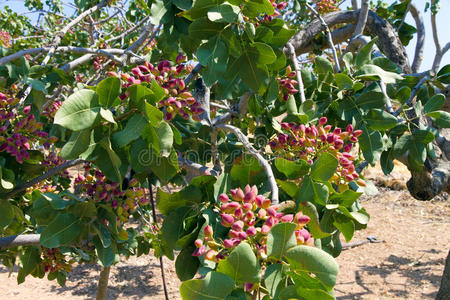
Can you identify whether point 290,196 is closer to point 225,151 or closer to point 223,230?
point 223,230

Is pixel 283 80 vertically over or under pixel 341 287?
over

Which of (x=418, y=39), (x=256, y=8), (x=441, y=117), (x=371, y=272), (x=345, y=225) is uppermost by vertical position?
(x=418, y=39)

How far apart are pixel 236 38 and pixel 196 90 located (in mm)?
598

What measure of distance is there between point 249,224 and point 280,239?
3.6 inches

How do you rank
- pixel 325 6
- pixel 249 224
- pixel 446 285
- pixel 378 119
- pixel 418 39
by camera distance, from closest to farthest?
pixel 249 224 → pixel 378 119 → pixel 446 285 → pixel 418 39 → pixel 325 6

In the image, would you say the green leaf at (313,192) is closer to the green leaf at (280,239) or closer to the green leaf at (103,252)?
the green leaf at (280,239)

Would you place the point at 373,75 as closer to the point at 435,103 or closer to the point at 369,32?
the point at 435,103

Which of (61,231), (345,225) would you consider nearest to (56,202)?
(61,231)

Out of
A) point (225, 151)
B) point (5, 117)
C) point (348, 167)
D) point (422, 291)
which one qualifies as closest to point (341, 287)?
point (422, 291)

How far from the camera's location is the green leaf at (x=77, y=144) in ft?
2.65

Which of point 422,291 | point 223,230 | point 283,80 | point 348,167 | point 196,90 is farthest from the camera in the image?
point 422,291

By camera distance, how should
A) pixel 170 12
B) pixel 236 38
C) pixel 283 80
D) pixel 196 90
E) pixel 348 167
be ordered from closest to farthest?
pixel 348 167 → pixel 236 38 → pixel 170 12 → pixel 283 80 → pixel 196 90

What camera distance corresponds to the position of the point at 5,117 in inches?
45.4

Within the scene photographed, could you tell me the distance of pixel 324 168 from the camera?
81 cm
